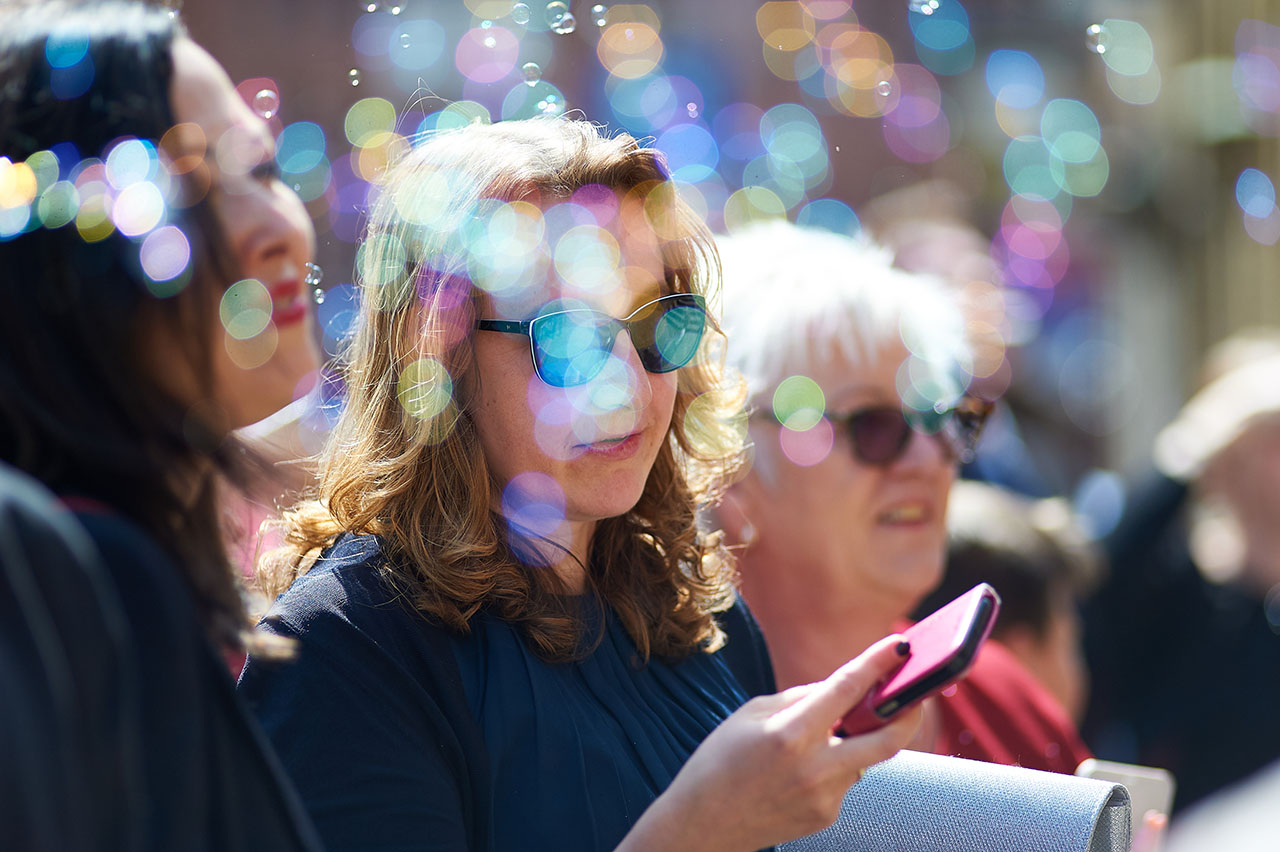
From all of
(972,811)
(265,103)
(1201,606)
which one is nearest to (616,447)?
(972,811)

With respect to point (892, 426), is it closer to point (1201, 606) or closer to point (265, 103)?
point (265, 103)

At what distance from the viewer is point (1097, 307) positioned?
469 inches

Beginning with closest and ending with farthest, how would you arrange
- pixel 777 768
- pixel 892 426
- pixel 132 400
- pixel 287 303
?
pixel 132 400
pixel 287 303
pixel 777 768
pixel 892 426

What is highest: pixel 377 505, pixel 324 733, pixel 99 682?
pixel 99 682

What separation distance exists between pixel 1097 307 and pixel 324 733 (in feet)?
38.7

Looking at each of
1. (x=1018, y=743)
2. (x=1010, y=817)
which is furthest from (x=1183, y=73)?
(x=1010, y=817)

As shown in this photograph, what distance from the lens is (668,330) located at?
1.69m

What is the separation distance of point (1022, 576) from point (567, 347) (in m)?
1.95

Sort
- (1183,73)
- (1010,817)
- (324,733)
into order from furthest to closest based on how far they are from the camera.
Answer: (1183,73) → (1010,817) → (324,733)

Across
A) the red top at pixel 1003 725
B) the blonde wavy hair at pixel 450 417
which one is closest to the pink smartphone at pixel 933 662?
the blonde wavy hair at pixel 450 417

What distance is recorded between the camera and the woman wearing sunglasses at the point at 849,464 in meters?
2.43

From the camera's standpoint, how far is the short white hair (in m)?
2.45

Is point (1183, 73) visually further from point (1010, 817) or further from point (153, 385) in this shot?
point (153, 385)

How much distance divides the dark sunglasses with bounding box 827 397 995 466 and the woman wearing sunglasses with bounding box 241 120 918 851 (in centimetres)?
64
